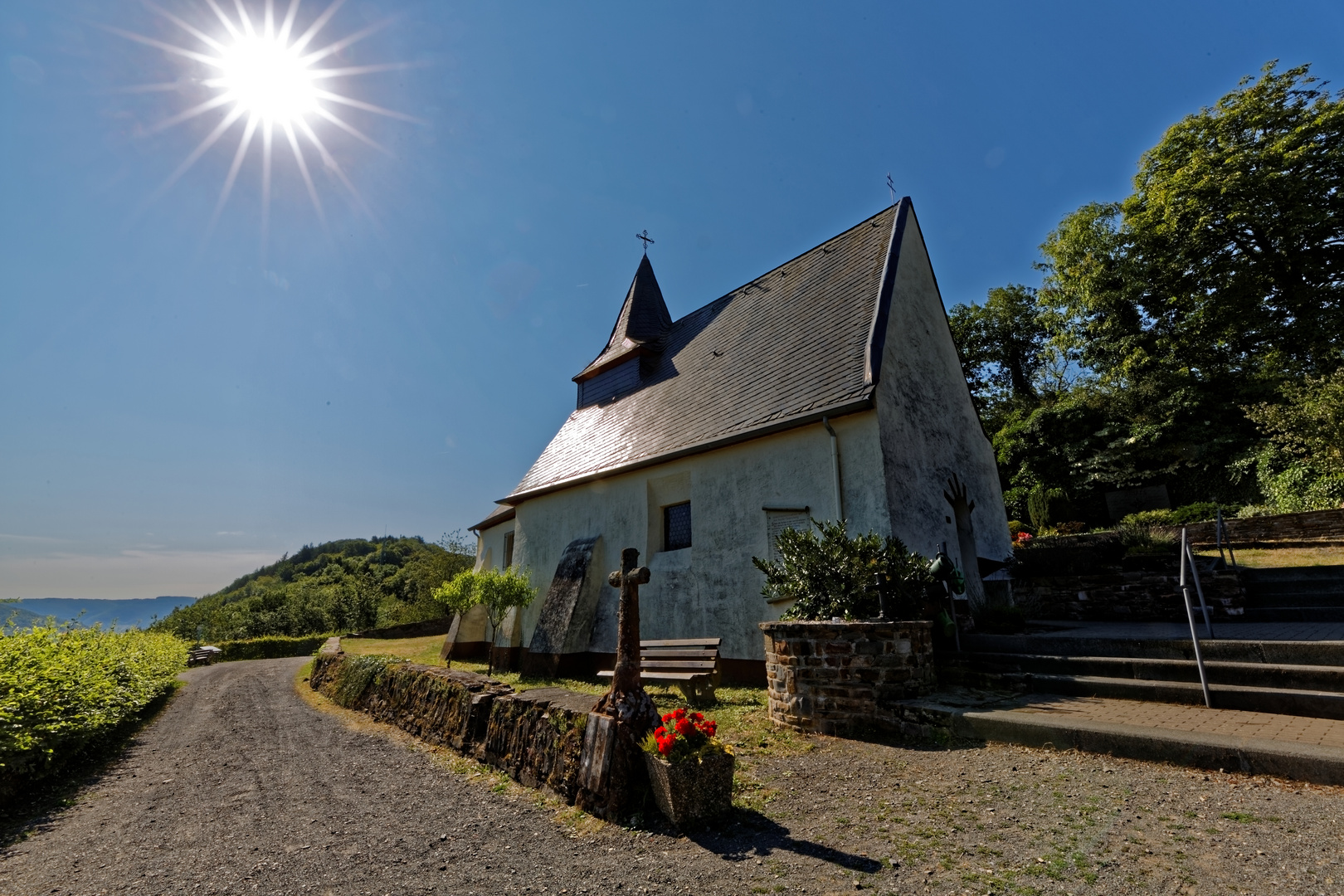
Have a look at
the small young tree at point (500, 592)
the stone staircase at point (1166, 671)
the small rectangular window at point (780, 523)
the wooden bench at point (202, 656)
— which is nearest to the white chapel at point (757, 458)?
the small rectangular window at point (780, 523)

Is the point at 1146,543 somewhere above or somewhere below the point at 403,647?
above

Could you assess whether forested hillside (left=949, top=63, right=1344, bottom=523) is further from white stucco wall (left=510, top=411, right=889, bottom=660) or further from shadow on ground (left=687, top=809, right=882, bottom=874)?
shadow on ground (left=687, top=809, right=882, bottom=874)

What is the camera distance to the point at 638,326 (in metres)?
Result: 17.8

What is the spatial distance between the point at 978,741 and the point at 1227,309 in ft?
83.0

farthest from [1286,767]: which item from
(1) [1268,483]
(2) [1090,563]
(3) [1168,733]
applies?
(1) [1268,483]

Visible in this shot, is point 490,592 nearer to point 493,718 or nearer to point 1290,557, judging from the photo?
point 493,718

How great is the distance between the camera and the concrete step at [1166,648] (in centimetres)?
548

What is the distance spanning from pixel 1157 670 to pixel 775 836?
4.92 meters

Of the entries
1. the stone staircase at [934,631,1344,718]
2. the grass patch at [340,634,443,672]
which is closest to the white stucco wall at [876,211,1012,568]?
the stone staircase at [934,631,1344,718]

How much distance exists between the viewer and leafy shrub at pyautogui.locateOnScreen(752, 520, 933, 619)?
21.9 feet

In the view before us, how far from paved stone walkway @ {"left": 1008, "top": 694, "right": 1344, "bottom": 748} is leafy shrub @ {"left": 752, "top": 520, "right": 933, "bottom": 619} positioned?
158 centimetres

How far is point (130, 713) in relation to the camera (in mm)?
8984

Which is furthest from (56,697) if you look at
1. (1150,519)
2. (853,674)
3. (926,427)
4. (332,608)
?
(332,608)

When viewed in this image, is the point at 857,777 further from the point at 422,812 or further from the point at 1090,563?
the point at 1090,563
